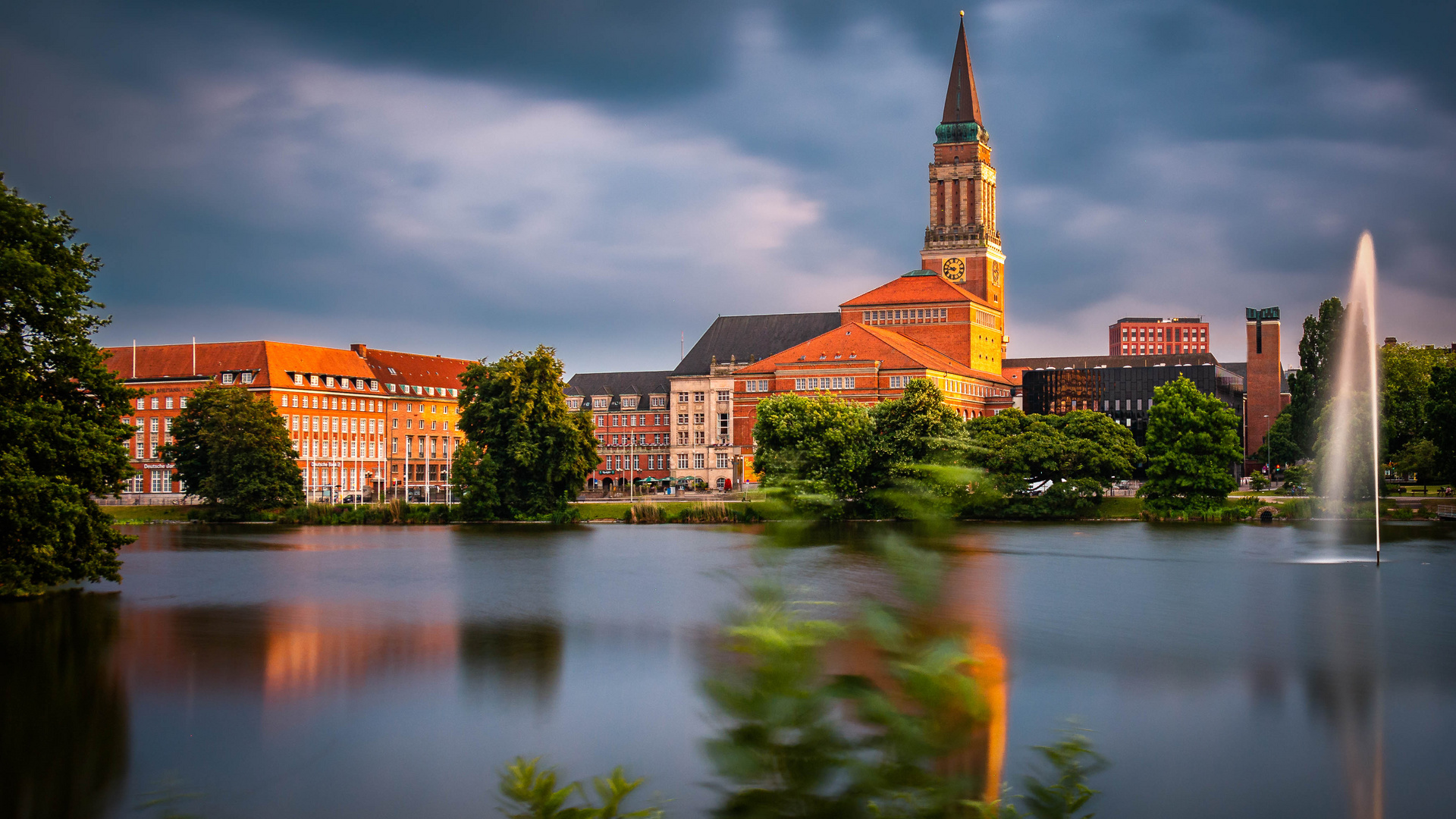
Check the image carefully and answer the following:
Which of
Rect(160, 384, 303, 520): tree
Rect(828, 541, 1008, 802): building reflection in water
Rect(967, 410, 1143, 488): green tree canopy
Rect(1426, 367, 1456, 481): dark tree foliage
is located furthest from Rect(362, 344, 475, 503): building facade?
Rect(828, 541, 1008, 802): building reflection in water

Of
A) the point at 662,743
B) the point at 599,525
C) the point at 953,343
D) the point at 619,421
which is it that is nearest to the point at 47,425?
the point at 662,743

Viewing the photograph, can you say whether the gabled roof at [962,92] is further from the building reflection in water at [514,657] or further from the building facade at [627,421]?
the building reflection in water at [514,657]

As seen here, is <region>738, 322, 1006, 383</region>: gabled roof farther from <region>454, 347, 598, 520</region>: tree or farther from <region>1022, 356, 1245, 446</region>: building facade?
<region>454, 347, 598, 520</region>: tree

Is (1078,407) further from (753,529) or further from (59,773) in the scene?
(753,529)

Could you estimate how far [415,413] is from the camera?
12669 centimetres

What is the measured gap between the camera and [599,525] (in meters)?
Answer: 72.3

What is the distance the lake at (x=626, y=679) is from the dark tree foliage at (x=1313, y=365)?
102ft

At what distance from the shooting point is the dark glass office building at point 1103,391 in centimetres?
10869

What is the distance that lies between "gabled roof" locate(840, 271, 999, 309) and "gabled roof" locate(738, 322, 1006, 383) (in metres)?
8.05

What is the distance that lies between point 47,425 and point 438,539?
3350 centimetres

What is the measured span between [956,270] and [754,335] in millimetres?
21045

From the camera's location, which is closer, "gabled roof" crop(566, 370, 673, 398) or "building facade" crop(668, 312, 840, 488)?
"building facade" crop(668, 312, 840, 488)

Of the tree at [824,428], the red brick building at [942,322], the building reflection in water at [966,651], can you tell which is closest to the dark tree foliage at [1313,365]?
the red brick building at [942,322]

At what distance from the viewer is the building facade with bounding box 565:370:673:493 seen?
120 meters
